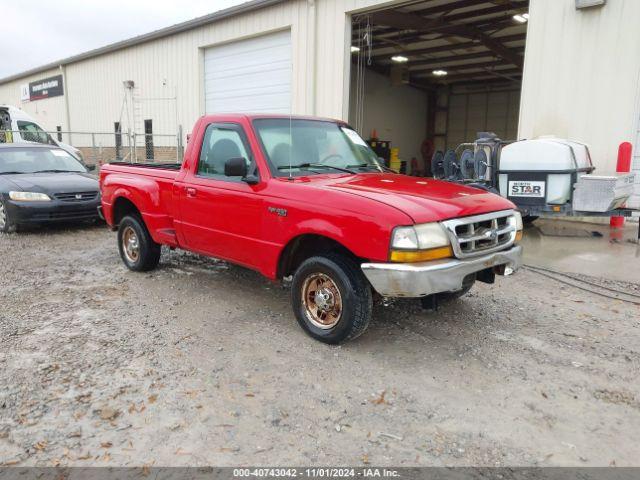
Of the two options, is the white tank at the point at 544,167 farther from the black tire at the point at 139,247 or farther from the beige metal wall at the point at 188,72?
the black tire at the point at 139,247

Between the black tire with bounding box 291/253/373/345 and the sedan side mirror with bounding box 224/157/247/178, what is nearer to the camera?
the black tire with bounding box 291/253/373/345

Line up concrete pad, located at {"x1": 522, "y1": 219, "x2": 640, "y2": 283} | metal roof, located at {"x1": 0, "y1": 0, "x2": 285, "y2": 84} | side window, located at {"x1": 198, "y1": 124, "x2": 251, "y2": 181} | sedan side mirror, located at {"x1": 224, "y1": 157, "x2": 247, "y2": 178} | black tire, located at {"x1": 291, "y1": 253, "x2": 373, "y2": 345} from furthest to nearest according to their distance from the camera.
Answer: metal roof, located at {"x1": 0, "y1": 0, "x2": 285, "y2": 84}, concrete pad, located at {"x1": 522, "y1": 219, "x2": 640, "y2": 283}, side window, located at {"x1": 198, "y1": 124, "x2": 251, "y2": 181}, sedan side mirror, located at {"x1": 224, "y1": 157, "x2": 247, "y2": 178}, black tire, located at {"x1": 291, "y1": 253, "x2": 373, "y2": 345}

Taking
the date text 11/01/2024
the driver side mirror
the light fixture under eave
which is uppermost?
the light fixture under eave

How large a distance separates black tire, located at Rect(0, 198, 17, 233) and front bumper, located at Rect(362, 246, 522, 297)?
727 centimetres

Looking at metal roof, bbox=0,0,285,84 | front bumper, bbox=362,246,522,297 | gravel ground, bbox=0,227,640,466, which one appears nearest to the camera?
gravel ground, bbox=0,227,640,466

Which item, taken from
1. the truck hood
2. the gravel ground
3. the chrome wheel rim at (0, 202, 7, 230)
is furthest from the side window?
the chrome wheel rim at (0, 202, 7, 230)

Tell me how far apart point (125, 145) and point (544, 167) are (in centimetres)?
1739

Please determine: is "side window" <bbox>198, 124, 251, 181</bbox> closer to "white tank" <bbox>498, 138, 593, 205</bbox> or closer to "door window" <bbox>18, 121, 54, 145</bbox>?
"white tank" <bbox>498, 138, 593, 205</bbox>

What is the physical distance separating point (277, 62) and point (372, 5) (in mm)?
3433

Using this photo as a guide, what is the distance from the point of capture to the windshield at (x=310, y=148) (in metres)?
4.51

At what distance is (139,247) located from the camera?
5.99 m

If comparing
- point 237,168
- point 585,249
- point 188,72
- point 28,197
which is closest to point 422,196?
point 237,168

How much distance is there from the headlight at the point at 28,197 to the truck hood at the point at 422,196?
618 centimetres

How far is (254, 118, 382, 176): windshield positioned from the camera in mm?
4508
